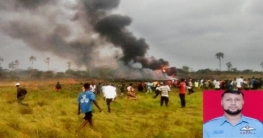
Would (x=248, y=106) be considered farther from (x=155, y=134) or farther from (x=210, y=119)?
(x=155, y=134)

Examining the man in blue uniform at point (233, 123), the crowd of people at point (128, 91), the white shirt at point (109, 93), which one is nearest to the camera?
the man in blue uniform at point (233, 123)

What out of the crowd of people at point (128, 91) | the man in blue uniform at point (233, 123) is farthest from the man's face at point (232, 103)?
the crowd of people at point (128, 91)

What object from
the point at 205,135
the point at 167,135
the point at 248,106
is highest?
the point at 248,106

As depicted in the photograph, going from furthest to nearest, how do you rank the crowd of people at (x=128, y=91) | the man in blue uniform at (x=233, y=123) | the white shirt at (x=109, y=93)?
the white shirt at (x=109, y=93), the crowd of people at (x=128, y=91), the man in blue uniform at (x=233, y=123)

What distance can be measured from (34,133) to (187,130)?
3.47 metres

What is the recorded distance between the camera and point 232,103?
428cm

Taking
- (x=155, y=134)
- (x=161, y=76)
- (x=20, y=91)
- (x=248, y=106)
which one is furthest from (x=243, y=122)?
(x=161, y=76)

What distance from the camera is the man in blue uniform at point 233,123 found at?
418 cm

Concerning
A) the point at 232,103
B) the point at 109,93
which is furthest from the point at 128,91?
the point at 232,103

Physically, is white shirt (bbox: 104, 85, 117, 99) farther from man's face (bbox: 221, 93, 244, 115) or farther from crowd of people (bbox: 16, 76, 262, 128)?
man's face (bbox: 221, 93, 244, 115)

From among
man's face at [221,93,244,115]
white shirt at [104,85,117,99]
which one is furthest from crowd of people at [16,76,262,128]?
man's face at [221,93,244,115]

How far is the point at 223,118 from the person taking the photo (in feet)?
14.1

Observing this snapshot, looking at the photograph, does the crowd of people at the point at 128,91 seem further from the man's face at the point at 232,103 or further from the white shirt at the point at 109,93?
the man's face at the point at 232,103

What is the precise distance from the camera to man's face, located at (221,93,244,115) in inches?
167
